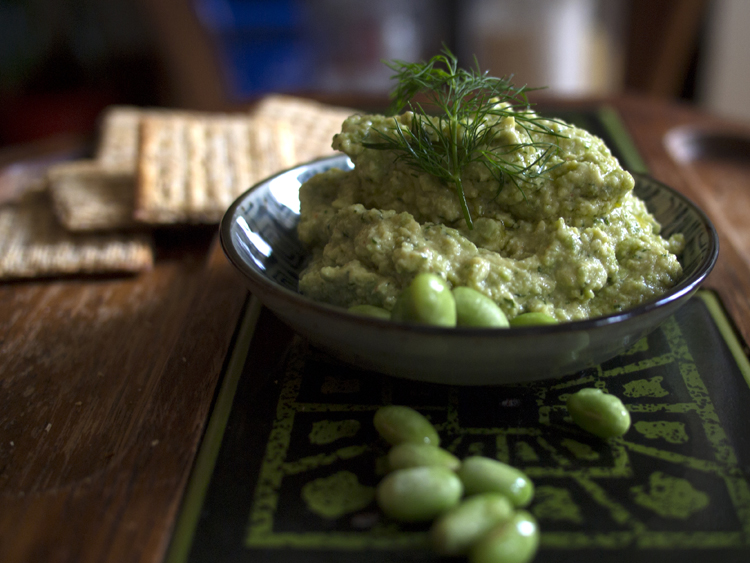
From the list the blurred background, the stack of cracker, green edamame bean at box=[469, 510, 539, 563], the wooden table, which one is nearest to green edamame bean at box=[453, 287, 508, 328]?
green edamame bean at box=[469, 510, 539, 563]

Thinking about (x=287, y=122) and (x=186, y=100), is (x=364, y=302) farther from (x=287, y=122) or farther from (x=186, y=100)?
(x=186, y=100)

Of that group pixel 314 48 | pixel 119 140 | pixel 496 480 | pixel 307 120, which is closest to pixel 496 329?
pixel 496 480

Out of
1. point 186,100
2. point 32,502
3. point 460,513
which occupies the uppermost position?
point 460,513

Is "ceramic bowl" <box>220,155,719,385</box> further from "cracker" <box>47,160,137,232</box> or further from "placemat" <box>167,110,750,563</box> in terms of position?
"cracker" <box>47,160,137,232</box>

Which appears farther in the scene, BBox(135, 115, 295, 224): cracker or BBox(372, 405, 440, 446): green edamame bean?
BBox(135, 115, 295, 224): cracker

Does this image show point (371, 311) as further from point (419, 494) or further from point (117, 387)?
point (117, 387)

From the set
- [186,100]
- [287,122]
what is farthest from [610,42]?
[287,122]
